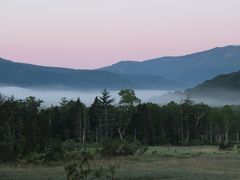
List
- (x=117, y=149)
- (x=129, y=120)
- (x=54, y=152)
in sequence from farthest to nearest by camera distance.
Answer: (x=129, y=120) → (x=117, y=149) → (x=54, y=152)

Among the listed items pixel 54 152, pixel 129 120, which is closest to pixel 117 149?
pixel 54 152

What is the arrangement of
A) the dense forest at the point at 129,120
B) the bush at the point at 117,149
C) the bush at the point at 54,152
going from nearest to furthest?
1. the bush at the point at 54,152
2. the bush at the point at 117,149
3. the dense forest at the point at 129,120

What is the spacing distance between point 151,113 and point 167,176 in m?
78.8

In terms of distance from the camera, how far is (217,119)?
12781 cm

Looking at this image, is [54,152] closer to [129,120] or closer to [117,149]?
[117,149]

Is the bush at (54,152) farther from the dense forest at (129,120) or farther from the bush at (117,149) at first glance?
the dense forest at (129,120)

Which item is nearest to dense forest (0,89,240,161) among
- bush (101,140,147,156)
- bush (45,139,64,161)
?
bush (101,140,147,156)

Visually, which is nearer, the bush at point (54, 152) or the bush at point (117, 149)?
the bush at point (54, 152)

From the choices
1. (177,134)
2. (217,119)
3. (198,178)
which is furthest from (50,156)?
(217,119)

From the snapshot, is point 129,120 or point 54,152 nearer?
point 54,152

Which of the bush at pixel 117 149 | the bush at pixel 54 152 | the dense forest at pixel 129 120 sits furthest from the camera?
the dense forest at pixel 129 120

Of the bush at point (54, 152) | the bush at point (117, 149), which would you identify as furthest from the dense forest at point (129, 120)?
the bush at point (54, 152)

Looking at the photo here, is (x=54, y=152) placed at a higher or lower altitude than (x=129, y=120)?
lower

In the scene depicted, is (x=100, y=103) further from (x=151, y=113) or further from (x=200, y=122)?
(x=200, y=122)
